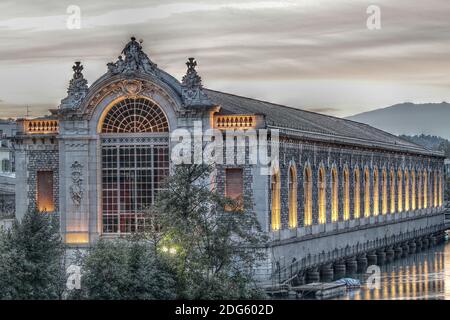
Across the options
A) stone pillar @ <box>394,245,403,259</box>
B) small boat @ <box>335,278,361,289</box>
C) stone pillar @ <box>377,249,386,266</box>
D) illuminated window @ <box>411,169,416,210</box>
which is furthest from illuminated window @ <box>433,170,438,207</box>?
small boat @ <box>335,278,361,289</box>

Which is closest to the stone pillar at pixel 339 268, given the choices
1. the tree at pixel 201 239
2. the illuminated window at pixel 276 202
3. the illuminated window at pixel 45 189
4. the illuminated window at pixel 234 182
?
the illuminated window at pixel 276 202

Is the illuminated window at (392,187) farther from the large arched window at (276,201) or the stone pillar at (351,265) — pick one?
the large arched window at (276,201)

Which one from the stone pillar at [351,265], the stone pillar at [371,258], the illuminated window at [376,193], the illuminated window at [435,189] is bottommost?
the stone pillar at [351,265]

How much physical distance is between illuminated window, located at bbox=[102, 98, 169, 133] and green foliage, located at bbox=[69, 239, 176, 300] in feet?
68.0

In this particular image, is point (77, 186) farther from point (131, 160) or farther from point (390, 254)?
point (390, 254)

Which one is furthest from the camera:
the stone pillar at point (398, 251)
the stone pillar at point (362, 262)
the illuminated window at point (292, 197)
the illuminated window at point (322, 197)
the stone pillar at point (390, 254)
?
the stone pillar at point (398, 251)

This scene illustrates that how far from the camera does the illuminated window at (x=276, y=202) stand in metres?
80.6

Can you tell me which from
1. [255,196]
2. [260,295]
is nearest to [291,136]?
[255,196]

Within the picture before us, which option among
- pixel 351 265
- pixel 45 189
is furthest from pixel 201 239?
pixel 351 265

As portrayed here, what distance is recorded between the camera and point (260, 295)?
6131cm

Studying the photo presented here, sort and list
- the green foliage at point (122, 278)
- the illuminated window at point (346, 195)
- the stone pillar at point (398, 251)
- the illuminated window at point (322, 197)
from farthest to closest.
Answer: the stone pillar at point (398, 251), the illuminated window at point (346, 195), the illuminated window at point (322, 197), the green foliage at point (122, 278)

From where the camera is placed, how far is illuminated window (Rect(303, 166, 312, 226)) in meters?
89.9

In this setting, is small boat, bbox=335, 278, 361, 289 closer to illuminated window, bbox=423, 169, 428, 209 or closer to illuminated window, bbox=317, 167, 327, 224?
illuminated window, bbox=317, 167, 327, 224
